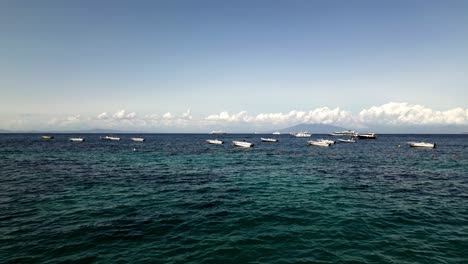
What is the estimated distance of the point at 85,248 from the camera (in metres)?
Answer: 12.2

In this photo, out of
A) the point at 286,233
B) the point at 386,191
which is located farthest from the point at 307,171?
the point at 286,233

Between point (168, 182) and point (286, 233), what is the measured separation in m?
17.7

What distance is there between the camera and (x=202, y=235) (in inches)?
538

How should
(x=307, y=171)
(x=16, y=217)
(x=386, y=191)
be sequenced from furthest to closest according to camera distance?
(x=307, y=171)
(x=386, y=191)
(x=16, y=217)

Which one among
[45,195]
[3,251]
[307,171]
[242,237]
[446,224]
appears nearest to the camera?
[3,251]

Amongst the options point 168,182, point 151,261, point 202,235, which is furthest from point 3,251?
point 168,182

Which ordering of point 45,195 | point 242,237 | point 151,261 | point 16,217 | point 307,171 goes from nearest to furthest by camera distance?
point 151,261
point 242,237
point 16,217
point 45,195
point 307,171

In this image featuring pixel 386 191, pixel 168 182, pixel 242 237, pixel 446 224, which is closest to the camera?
pixel 242 237

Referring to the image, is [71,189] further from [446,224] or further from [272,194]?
[446,224]

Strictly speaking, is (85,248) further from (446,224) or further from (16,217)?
(446,224)

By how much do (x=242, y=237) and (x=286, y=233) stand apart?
2.51 m

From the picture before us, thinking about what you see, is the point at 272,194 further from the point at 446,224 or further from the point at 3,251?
the point at 3,251

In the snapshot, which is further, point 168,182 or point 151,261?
point 168,182

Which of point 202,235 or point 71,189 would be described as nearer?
point 202,235
